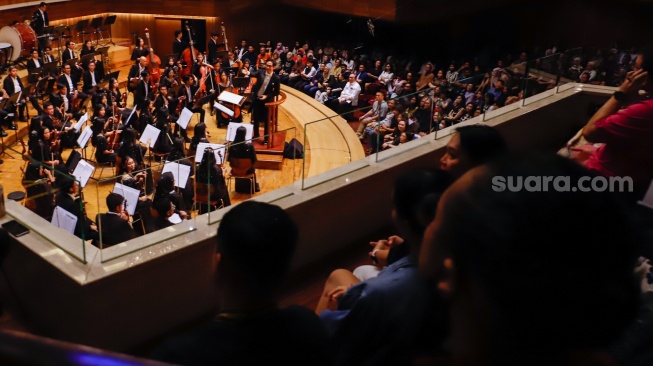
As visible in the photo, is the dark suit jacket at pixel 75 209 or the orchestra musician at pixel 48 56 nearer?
the dark suit jacket at pixel 75 209

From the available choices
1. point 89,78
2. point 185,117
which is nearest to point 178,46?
point 89,78

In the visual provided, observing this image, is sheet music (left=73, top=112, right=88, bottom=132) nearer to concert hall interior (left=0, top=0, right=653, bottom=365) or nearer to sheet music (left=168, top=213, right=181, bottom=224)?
concert hall interior (left=0, top=0, right=653, bottom=365)

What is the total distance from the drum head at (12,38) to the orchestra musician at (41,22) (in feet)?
2.06

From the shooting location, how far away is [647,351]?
5.19 ft

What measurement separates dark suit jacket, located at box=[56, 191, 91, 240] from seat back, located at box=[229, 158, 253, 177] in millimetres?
1132

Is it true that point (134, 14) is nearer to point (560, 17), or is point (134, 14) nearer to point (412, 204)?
point (560, 17)

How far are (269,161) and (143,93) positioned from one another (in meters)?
8.31

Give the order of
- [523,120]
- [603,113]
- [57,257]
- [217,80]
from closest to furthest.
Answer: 1. [603,113]
2. [57,257]
3. [523,120]
4. [217,80]

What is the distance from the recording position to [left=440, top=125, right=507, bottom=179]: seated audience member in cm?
288

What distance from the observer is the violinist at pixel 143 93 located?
38.3 feet

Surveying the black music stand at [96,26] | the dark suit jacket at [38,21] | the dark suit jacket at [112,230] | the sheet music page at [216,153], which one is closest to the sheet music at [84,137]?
the sheet music page at [216,153]

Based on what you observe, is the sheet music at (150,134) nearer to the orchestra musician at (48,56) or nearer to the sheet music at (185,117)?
the sheet music at (185,117)

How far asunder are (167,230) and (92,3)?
15.2 meters

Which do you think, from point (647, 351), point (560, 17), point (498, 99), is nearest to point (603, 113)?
point (647, 351)
